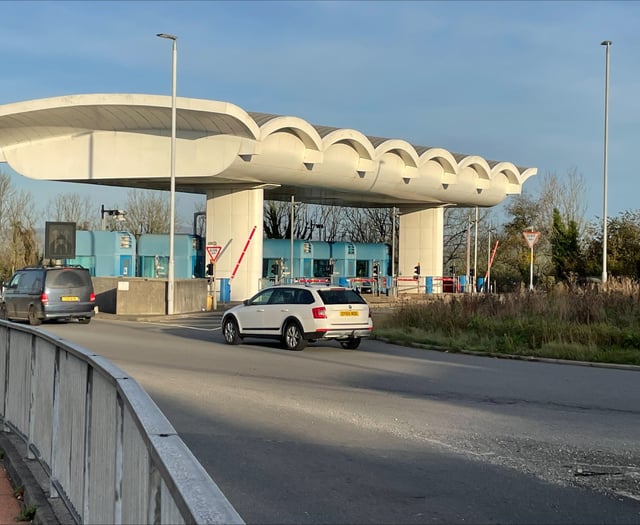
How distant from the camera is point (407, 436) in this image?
909cm

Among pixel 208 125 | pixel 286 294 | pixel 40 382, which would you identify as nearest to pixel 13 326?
pixel 40 382

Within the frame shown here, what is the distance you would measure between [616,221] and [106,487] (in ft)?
122

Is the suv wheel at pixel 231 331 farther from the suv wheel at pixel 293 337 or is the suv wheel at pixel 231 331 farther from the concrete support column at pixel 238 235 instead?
the concrete support column at pixel 238 235

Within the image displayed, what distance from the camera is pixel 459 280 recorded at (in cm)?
5200

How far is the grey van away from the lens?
1051 inches

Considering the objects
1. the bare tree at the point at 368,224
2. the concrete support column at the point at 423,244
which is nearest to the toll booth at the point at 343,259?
the concrete support column at the point at 423,244

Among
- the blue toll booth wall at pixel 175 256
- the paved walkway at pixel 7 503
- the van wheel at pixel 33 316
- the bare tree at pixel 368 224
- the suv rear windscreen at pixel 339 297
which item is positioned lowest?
the paved walkway at pixel 7 503

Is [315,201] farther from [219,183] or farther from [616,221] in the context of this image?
[616,221]

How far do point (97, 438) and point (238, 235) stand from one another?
33855mm

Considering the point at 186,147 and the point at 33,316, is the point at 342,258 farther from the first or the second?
the point at 33,316

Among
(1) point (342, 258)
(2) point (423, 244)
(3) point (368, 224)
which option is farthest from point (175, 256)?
(3) point (368, 224)

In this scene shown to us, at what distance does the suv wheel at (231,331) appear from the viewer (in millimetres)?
21062

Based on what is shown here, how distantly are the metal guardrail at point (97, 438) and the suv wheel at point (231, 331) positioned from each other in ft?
40.0

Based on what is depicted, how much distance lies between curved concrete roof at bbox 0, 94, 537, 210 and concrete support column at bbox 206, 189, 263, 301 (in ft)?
2.41
